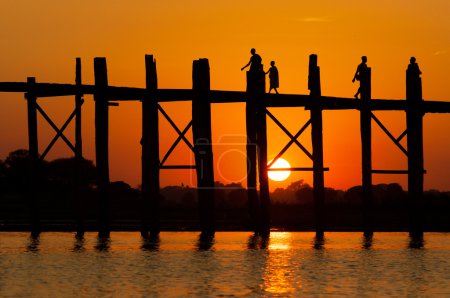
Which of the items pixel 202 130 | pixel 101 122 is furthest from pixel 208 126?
pixel 101 122

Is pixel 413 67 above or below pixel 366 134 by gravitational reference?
above

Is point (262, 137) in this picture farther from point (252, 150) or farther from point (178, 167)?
point (178, 167)

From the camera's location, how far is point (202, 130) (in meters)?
29.9

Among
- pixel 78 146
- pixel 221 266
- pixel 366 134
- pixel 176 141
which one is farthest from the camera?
pixel 78 146

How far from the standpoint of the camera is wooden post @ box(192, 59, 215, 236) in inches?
1176

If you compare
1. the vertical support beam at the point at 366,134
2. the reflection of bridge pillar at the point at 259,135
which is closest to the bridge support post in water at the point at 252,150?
the reflection of bridge pillar at the point at 259,135

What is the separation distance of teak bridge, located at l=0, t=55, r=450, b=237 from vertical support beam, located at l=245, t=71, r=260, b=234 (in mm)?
25

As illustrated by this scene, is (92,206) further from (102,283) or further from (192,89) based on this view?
(102,283)

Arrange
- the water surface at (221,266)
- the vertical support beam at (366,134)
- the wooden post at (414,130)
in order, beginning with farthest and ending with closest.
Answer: the wooden post at (414,130), the vertical support beam at (366,134), the water surface at (221,266)

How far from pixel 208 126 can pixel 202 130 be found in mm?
237

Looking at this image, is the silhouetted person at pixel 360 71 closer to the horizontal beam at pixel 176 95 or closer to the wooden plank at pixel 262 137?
the horizontal beam at pixel 176 95

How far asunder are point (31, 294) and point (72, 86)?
10.5 m

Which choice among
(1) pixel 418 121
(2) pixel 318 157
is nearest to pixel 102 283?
(2) pixel 318 157

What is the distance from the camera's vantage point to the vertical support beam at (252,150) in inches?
1201
